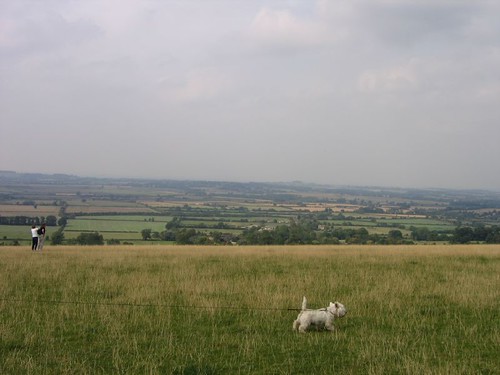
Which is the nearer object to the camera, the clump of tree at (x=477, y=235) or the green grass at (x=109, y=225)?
the clump of tree at (x=477, y=235)

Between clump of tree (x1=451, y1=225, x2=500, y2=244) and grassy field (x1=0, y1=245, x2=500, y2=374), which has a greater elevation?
grassy field (x1=0, y1=245, x2=500, y2=374)

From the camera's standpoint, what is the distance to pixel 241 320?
1095 centimetres

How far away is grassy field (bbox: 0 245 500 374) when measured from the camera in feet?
25.9

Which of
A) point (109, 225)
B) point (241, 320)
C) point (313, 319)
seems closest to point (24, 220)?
point (109, 225)

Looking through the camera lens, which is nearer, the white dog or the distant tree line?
the white dog

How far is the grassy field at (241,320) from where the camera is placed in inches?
311

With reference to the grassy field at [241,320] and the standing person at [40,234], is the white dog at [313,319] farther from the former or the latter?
the standing person at [40,234]

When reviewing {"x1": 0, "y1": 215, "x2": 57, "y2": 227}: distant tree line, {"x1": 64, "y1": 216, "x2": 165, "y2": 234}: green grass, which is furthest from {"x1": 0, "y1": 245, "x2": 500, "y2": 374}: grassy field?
{"x1": 0, "y1": 215, "x2": 57, "y2": 227}: distant tree line

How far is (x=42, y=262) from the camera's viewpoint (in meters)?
21.1

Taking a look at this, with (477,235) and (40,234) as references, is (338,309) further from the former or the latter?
(477,235)

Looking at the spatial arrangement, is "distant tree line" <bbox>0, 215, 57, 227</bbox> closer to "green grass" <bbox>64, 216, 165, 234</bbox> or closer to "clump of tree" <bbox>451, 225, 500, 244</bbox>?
"green grass" <bbox>64, 216, 165, 234</bbox>

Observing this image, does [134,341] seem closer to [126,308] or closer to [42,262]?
[126,308]

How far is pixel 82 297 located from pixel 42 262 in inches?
342

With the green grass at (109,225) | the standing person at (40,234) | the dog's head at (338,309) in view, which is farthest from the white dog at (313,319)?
the green grass at (109,225)
